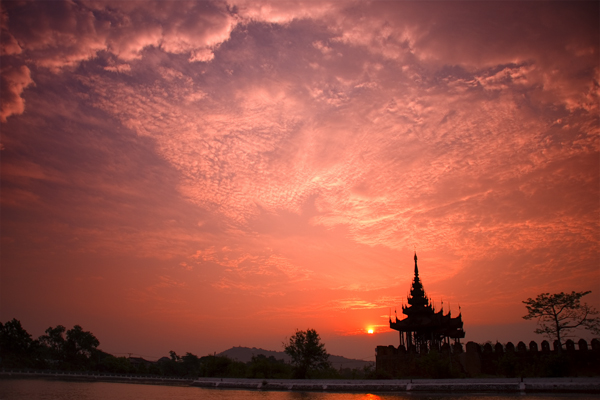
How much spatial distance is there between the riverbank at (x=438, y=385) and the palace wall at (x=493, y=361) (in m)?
3.25

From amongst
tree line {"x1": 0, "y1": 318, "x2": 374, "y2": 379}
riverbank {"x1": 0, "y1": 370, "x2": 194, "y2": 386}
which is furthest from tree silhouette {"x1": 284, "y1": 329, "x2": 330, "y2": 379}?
riverbank {"x1": 0, "y1": 370, "x2": 194, "y2": 386}

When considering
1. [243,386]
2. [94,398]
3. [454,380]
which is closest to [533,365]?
[454,380]

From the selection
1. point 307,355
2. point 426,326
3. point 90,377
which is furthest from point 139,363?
point 426,326

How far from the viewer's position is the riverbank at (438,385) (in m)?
30.5

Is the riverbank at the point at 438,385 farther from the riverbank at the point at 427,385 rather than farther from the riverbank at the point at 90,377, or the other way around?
the riverbank at the point at 90,377

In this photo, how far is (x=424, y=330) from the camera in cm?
5275

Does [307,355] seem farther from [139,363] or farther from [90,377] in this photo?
[139,363]

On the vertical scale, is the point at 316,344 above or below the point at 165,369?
above

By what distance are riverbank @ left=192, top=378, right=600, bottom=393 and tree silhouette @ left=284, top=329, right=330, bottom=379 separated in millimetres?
3471

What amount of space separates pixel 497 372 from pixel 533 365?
3830 mm

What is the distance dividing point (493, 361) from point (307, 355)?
22.1 meters

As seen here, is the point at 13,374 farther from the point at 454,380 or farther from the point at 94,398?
the point at 454,380

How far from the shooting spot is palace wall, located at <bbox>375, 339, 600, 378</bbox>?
36750mm

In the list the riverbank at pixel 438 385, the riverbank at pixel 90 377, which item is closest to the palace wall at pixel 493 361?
the riverbank at pixel 438 385
